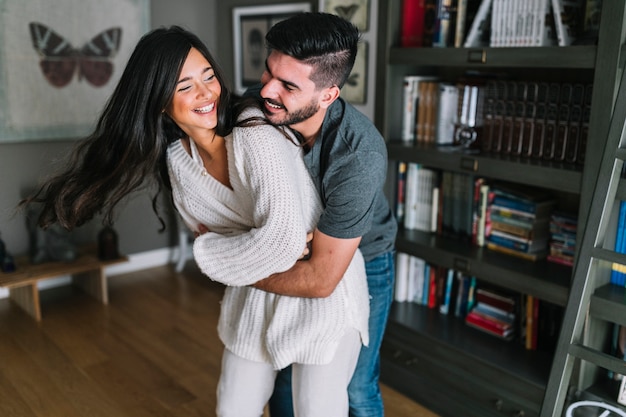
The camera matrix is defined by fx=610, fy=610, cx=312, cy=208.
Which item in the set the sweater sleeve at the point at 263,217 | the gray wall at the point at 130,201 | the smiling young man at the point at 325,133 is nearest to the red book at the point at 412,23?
the smiling young man at the point at 325,133

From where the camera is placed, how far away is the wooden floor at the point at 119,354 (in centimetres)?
244

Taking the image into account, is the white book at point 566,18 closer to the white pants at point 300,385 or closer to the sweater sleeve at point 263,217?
the sweater sleeve at point 263,217

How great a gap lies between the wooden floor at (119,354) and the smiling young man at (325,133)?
1.12 meters

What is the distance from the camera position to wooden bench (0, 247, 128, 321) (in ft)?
10.3

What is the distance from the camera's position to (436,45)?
2.47 meters

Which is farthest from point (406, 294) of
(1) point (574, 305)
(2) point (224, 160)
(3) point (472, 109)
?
(2) point (224, 160)

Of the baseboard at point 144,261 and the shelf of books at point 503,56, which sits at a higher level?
the shelf of books at point 503,56

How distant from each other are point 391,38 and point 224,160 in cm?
124

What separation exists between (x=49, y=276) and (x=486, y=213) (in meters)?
2.23

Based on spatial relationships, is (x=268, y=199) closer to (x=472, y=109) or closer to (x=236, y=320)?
(x=236, y=320)

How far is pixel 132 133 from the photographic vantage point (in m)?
1.48

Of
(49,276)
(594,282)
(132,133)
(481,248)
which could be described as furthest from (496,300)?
(49,276)

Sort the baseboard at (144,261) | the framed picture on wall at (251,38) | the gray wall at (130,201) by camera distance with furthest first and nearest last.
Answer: the baseboard at (144,261) → the framed picture on wall at (251,38) → the gray wall at (130,201)

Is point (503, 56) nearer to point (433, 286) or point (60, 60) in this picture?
point (433, 286)
